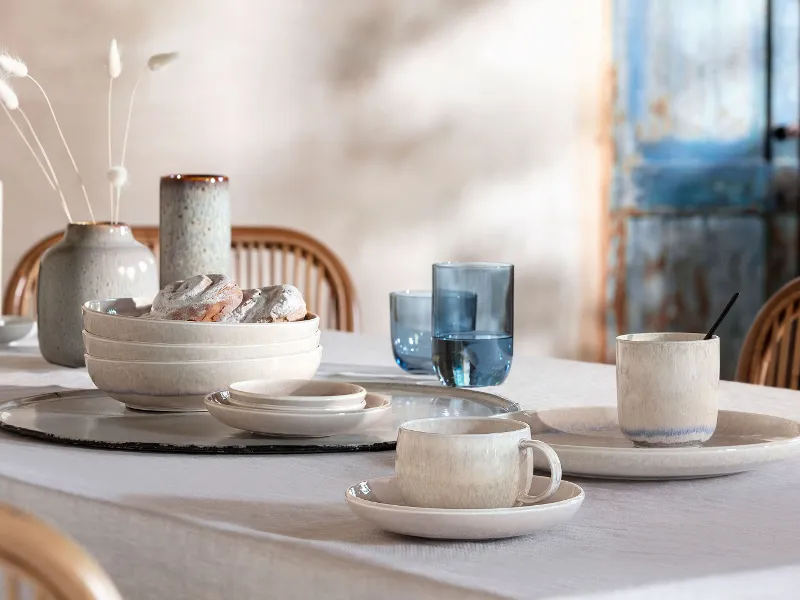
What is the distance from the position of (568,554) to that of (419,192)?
2.83 meters

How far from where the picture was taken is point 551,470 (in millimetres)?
714

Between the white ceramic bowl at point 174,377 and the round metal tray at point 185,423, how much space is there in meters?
0.02

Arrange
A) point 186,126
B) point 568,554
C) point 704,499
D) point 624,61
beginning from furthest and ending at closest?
point 624,61, point 186,126, point 704,499, point 568,554

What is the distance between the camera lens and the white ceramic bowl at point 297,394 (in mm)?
968

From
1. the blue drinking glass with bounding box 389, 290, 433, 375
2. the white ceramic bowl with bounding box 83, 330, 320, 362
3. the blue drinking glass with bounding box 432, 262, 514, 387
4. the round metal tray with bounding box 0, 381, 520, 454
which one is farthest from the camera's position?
the blue drinking glass with bounding box 389, 290, 433, 375

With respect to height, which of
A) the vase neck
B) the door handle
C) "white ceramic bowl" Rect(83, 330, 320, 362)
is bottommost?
"white ceramic bowl" Rect(83, 330, 320, 362)

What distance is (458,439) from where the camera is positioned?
0.71m

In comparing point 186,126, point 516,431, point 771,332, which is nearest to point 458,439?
point 516,431

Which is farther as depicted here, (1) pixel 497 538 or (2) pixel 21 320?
(2) pixel 21 320

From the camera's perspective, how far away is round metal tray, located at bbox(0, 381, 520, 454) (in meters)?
0.95

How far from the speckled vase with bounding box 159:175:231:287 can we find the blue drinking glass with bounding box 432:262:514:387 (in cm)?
33

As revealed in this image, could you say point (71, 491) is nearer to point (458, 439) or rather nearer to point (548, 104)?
point (458, 439)

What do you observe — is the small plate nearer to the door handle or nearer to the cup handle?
the cup handle

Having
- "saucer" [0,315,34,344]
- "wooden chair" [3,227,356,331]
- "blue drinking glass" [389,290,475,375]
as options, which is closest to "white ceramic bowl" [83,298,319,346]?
"blue drinking glass" [389,290,475,375]
